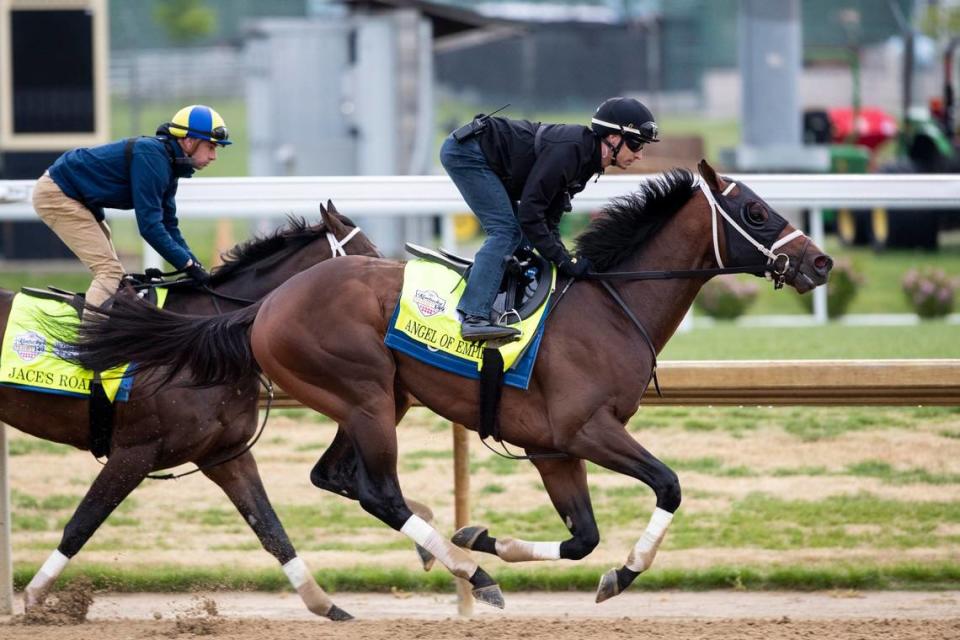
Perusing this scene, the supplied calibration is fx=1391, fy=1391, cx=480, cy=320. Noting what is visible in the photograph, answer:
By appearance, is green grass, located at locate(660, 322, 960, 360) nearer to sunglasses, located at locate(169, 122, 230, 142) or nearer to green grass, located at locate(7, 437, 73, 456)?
sunglasses, located at locate(169, 122, 230, 142)

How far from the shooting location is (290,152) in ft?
59.4

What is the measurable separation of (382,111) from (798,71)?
5.40 meters

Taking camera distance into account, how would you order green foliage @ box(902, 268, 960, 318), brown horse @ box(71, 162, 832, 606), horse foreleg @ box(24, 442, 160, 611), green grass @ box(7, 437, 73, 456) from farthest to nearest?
green foliage @ box(902, 268, 960, 318) → green grass @ box(7, 437, 73, 456) → horse foreleg @ box(24, 442, 160, 611) → brown horse @ box(71, 162, 832, 606)

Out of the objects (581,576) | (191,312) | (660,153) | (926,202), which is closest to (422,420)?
(581,576)

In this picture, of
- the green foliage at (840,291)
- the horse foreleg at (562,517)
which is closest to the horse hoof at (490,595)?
the horse foreleg at (562,517)

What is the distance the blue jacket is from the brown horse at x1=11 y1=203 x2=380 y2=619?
0.29m

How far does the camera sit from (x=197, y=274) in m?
6.14

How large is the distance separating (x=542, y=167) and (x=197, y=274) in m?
1.71

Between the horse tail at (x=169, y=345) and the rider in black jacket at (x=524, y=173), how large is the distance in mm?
1008

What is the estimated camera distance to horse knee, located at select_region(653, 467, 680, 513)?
528 centimetres

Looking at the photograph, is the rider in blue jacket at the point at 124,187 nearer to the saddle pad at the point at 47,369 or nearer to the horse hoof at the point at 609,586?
the saddle pad at the point at 47,369

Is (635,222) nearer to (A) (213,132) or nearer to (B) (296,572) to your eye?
(A) (213,132)

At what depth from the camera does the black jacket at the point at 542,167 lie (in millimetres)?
5402

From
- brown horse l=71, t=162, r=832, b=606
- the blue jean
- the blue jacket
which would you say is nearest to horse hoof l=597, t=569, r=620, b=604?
brown horse l=71, t=162, r=832, b=606
